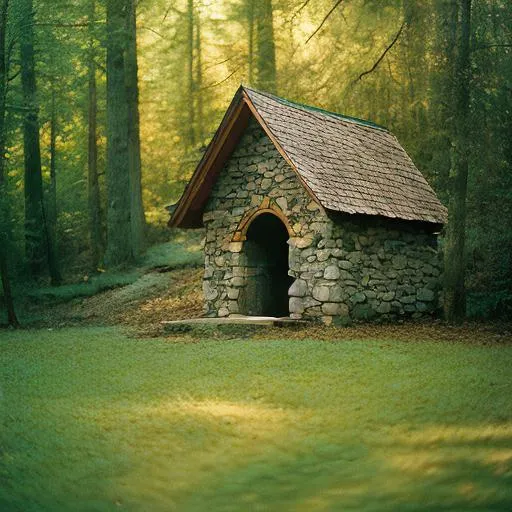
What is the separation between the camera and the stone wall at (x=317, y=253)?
45.9 feet

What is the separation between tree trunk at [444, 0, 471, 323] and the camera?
13.7 metres

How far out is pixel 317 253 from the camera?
14031 millimetres

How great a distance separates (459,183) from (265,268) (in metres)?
4.61

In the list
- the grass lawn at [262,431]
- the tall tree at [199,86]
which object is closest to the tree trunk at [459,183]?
the grass lawn at [262,431]

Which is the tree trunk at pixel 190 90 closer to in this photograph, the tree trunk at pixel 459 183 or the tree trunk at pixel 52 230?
the tree trunk at pixel 52 230

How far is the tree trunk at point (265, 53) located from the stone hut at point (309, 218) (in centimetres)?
683

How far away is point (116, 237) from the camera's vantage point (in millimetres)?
22375

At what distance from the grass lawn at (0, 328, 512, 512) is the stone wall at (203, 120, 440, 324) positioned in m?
3.18

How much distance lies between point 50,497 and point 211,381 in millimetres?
3927

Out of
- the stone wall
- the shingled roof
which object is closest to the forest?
the shingled roof

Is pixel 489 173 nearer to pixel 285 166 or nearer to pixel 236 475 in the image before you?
pixel 285 166

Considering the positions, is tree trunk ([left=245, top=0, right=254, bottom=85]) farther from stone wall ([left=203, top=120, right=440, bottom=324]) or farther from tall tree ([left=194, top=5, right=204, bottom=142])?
stone wall ([left=203, top=120, right=440, bottom=324])

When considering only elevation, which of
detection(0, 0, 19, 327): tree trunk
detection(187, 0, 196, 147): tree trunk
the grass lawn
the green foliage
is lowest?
the grass lawn

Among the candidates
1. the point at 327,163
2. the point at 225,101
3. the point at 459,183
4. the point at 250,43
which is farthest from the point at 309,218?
the point at 225,101
